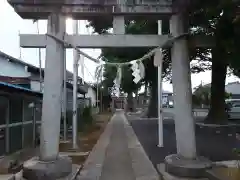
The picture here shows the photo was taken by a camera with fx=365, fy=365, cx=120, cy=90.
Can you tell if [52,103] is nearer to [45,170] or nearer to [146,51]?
[45,170]

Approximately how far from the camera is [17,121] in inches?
546

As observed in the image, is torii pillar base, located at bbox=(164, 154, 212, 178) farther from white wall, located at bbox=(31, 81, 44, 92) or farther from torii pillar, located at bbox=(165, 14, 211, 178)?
white wall, located at bbox=(31, 81, 44, 92)

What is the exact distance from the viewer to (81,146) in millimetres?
16203

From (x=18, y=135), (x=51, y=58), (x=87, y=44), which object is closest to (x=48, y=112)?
(x=51, y=58)

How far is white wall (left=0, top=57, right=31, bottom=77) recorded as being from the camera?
25.0 metres

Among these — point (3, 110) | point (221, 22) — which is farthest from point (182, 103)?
point (3, 110)

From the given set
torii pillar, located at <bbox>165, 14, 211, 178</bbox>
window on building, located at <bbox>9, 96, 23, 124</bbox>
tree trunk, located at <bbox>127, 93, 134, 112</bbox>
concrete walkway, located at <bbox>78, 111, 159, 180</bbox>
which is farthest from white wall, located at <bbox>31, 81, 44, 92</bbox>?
tree trunk, located at <bbox>127, 93, 134, 112</bbox>

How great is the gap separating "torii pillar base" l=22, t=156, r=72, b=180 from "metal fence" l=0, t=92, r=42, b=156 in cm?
335

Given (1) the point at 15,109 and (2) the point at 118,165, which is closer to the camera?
(2) the point at 118,165

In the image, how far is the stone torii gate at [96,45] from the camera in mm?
9141

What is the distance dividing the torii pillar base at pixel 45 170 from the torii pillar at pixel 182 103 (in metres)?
2.68

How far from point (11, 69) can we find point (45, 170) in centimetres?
1804

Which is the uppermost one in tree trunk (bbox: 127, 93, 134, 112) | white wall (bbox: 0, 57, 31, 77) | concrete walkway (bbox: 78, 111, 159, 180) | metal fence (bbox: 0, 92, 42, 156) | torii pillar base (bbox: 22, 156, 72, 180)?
white wall (bbox: 0, 57, 31, 77)

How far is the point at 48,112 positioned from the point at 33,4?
2738 mm
